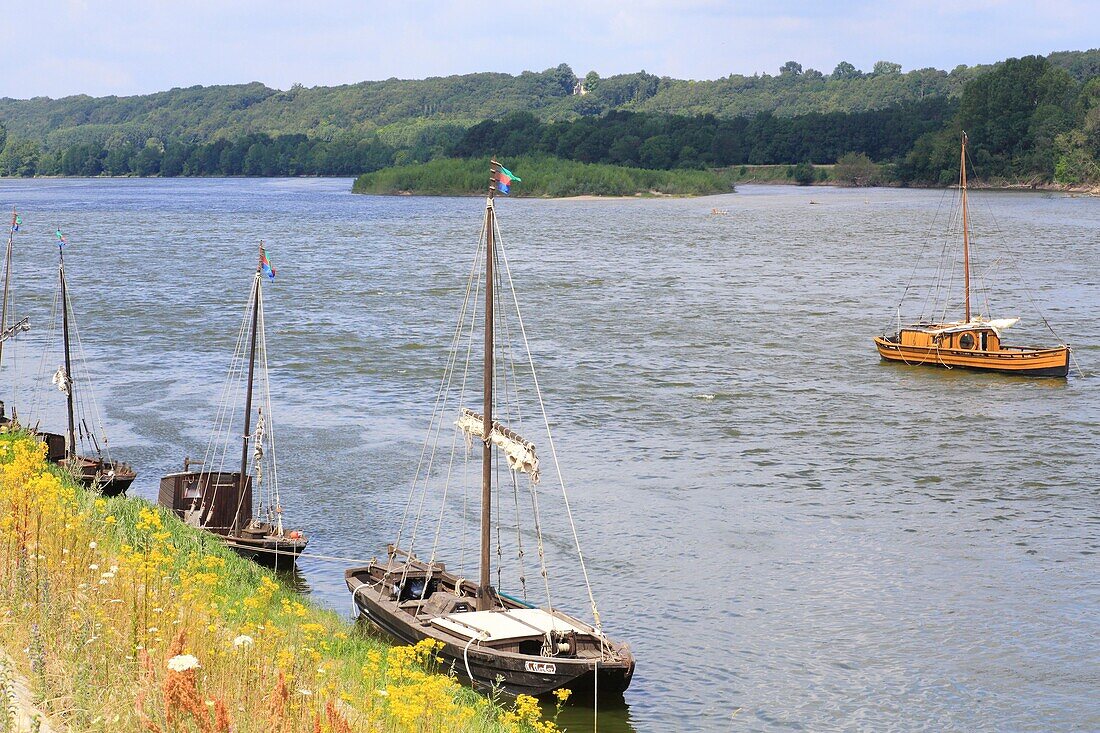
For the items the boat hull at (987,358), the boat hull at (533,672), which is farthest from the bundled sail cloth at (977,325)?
the boat hull at (533,672)

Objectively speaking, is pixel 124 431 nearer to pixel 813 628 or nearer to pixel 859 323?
pixel 813 628

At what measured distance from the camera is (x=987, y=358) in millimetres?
49062

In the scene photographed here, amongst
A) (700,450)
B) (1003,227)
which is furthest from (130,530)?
(1003,227)

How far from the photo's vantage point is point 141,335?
5675 centimetres

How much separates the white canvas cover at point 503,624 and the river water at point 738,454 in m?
1.35

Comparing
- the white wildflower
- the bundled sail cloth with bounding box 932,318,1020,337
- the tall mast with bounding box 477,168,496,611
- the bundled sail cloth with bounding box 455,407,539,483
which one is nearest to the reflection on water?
the tall mast with bounding box 477,168,496,611

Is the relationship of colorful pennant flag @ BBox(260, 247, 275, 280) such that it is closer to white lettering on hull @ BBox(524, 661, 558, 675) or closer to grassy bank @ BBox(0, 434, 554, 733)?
grassy bank @ BBox(0, 434, 554, 733)

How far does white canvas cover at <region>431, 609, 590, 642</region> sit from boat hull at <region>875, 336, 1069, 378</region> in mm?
32507

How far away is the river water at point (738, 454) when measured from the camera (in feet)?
71.7

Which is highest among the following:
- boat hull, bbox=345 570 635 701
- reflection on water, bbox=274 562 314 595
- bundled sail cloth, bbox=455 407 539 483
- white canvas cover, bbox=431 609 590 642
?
bundled sail cloth, bbox=455 407 539 483

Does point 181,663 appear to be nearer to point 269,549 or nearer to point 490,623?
point 490,623

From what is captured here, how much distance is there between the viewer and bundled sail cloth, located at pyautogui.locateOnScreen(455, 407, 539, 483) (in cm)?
2047

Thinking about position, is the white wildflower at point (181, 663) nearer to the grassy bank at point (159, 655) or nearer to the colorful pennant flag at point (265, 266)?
the grassy bank at point (159, 655)

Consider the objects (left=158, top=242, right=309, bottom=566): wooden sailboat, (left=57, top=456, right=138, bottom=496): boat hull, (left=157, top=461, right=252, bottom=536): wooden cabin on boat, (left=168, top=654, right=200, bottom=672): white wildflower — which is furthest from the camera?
(left=57, top=456, right=138, bottom=496): boat hull
